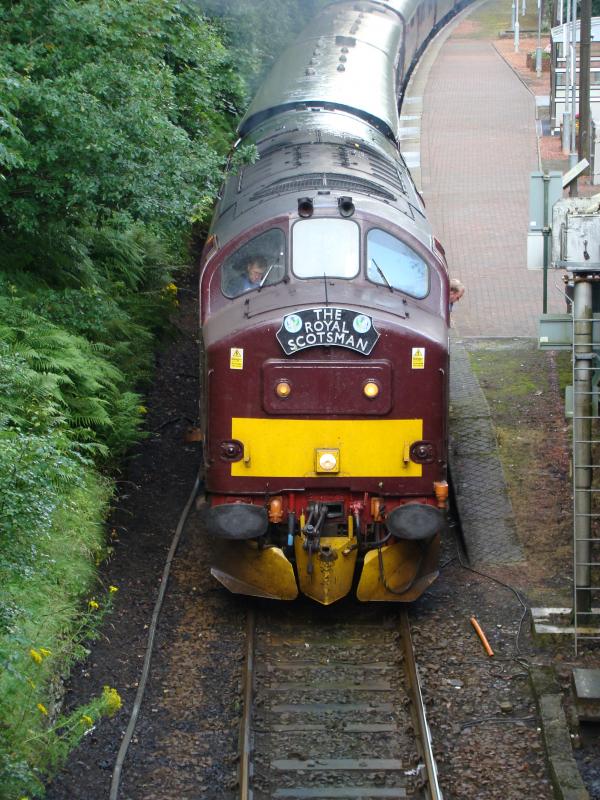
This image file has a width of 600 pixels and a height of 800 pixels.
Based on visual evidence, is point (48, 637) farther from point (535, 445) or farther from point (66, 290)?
point (535, 445)

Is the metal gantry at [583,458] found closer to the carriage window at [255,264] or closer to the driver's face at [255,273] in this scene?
the carriage window at [255,264]

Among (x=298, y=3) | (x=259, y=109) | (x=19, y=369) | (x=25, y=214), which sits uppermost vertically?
(x=298, y=3)

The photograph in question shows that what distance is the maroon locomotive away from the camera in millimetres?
9461

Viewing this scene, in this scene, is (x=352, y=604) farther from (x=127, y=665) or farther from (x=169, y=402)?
(x=169, y=402)

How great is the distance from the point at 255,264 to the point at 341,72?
6717mm

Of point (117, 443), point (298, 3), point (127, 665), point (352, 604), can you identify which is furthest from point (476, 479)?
point (298, 3)

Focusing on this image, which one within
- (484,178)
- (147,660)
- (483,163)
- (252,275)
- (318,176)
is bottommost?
(147,660)

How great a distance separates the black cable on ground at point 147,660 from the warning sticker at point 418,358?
307 cm

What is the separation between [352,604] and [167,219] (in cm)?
413

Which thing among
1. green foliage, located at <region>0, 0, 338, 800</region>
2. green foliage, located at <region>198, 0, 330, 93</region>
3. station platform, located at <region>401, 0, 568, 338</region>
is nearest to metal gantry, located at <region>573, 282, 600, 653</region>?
green foliage, located at <region>0, 0, 338, 800</region>

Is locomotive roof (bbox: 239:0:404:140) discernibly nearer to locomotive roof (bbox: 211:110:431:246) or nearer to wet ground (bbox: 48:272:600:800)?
locomotive roof (bbox: 211:110:431:246)

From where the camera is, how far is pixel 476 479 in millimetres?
13031

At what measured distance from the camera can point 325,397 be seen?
947cm

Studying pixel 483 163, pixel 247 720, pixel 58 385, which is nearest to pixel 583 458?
pixel 247 720
